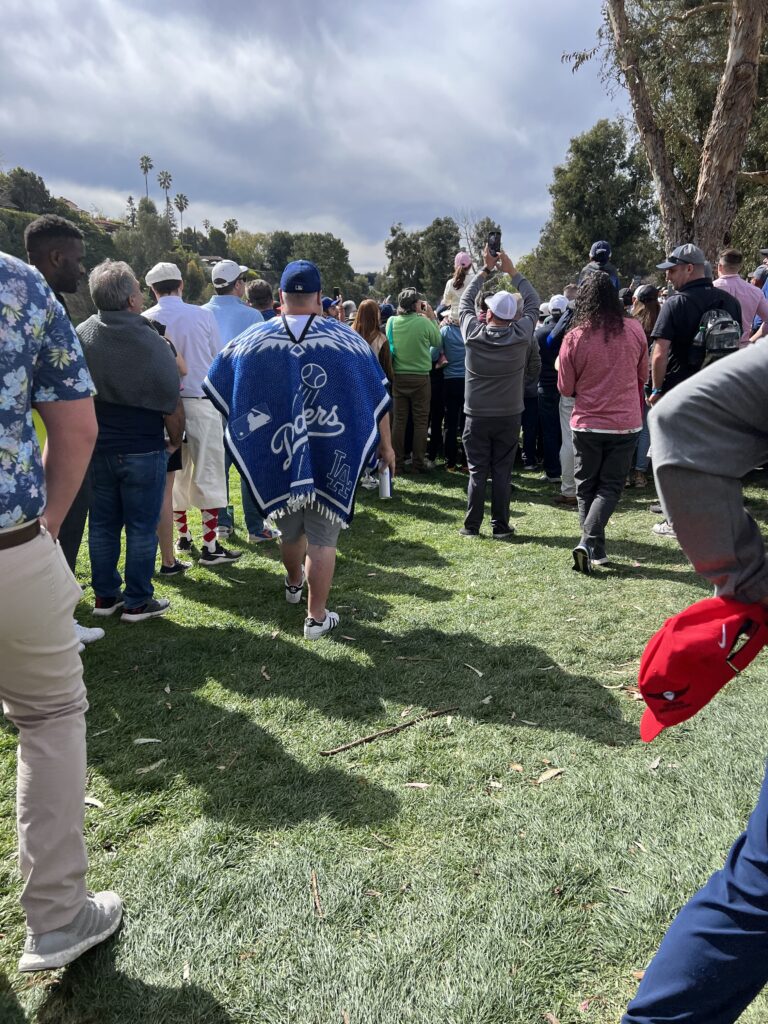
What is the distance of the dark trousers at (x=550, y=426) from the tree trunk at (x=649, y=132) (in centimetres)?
579

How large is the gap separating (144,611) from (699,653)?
4111 mm

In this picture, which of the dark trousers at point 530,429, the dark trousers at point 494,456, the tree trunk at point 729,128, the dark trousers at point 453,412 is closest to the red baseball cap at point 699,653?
the dark trousers at point 494,456

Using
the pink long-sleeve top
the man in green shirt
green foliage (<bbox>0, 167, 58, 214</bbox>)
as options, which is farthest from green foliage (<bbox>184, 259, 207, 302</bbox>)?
the pink long-sleeve top

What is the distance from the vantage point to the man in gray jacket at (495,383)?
20.7ft

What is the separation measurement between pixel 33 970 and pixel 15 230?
1933 inches

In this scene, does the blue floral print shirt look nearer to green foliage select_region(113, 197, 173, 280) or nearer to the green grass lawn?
the green grass lawn

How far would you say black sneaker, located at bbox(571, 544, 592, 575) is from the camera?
5555 mm

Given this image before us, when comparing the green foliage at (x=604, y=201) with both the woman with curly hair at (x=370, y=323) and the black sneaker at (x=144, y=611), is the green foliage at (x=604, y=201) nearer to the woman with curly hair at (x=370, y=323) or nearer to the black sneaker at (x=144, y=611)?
the woman with curly hair at (x=370, y=323)

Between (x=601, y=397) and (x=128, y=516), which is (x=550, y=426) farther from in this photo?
(x=128, y=516)

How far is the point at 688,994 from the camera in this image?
139 centimetres

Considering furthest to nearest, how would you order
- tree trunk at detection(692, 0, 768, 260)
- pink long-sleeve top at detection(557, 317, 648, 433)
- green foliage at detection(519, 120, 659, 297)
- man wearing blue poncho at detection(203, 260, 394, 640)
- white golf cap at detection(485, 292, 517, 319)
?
green foliage at detection(519, 120, 659, 297) < tree trunk at detection(692, 0, 768, 260) < white golf cap at detection(485, 292, 517, 319) < pink long-sleeve top at detection(557, 317, 648, 433) < man wearing blue poncho at detection(203, 260, 394, 640)

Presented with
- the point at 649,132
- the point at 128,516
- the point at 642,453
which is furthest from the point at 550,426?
the point at 649,132

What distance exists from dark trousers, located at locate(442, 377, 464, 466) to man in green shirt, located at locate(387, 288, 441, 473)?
0.44m

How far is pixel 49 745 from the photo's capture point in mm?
1934
